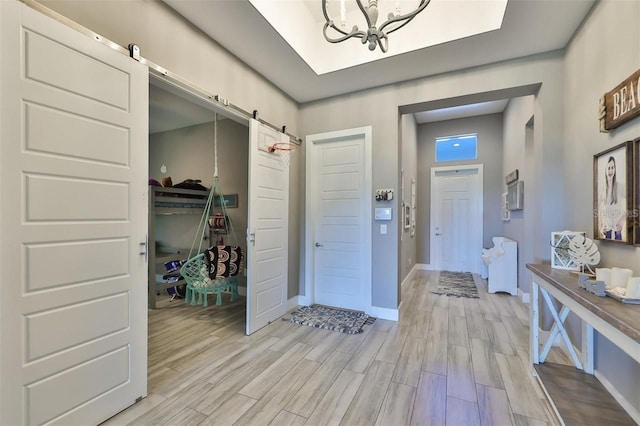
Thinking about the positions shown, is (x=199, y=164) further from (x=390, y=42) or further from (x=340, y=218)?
(x=390, y=42)

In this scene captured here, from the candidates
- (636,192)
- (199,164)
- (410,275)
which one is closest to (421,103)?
(636,192)

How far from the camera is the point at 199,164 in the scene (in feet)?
16.1

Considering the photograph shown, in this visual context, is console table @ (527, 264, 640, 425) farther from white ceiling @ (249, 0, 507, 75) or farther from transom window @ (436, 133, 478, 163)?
transom window @ (436, 133, 478, 163)

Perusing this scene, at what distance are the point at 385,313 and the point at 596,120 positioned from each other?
8.81 ft

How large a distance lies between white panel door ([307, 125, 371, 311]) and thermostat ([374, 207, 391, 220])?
124 millimetres

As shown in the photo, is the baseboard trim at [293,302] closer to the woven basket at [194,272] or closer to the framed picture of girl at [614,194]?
the woven basket at [194,272]

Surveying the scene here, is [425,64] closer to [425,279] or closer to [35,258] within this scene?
[35,258]

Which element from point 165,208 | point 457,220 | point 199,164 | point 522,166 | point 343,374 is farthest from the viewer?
point 457,220

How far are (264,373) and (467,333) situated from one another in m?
2.22

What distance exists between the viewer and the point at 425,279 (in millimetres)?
5496

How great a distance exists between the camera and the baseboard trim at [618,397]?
5.04ft

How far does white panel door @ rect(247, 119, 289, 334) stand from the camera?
2910mm

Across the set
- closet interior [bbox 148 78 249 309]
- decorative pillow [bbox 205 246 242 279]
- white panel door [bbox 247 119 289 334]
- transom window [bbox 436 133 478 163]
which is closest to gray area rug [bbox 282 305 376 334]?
white panel door [bbox 247 119 289 334]

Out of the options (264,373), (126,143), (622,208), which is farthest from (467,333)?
(126,143)
